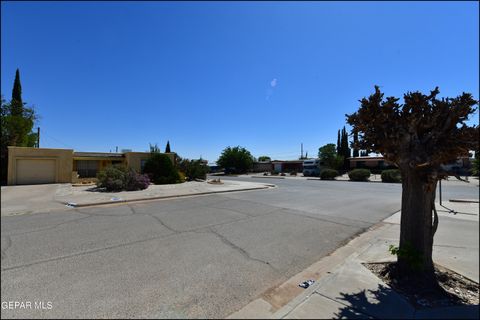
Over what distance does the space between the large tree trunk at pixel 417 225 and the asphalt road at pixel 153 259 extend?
4.81 feet

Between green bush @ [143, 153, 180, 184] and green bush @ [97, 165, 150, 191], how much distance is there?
15.2 feet

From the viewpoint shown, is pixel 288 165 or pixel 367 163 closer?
pixel 367 163

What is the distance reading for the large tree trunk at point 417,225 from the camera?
10.7ft

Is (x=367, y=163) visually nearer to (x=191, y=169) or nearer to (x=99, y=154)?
(x=191, y=169)

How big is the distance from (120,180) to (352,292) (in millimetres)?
14994

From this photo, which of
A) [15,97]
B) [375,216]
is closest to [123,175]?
[375,216]

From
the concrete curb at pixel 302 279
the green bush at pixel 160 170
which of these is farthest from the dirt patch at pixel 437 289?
the green bush at pixel 160 170

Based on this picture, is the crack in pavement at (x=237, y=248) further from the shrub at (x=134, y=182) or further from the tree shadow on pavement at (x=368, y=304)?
the shrub at (x=134, y=182)

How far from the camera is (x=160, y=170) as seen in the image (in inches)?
854

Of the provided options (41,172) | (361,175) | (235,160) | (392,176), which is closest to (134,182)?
(41,172)

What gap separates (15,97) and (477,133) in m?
32.1
